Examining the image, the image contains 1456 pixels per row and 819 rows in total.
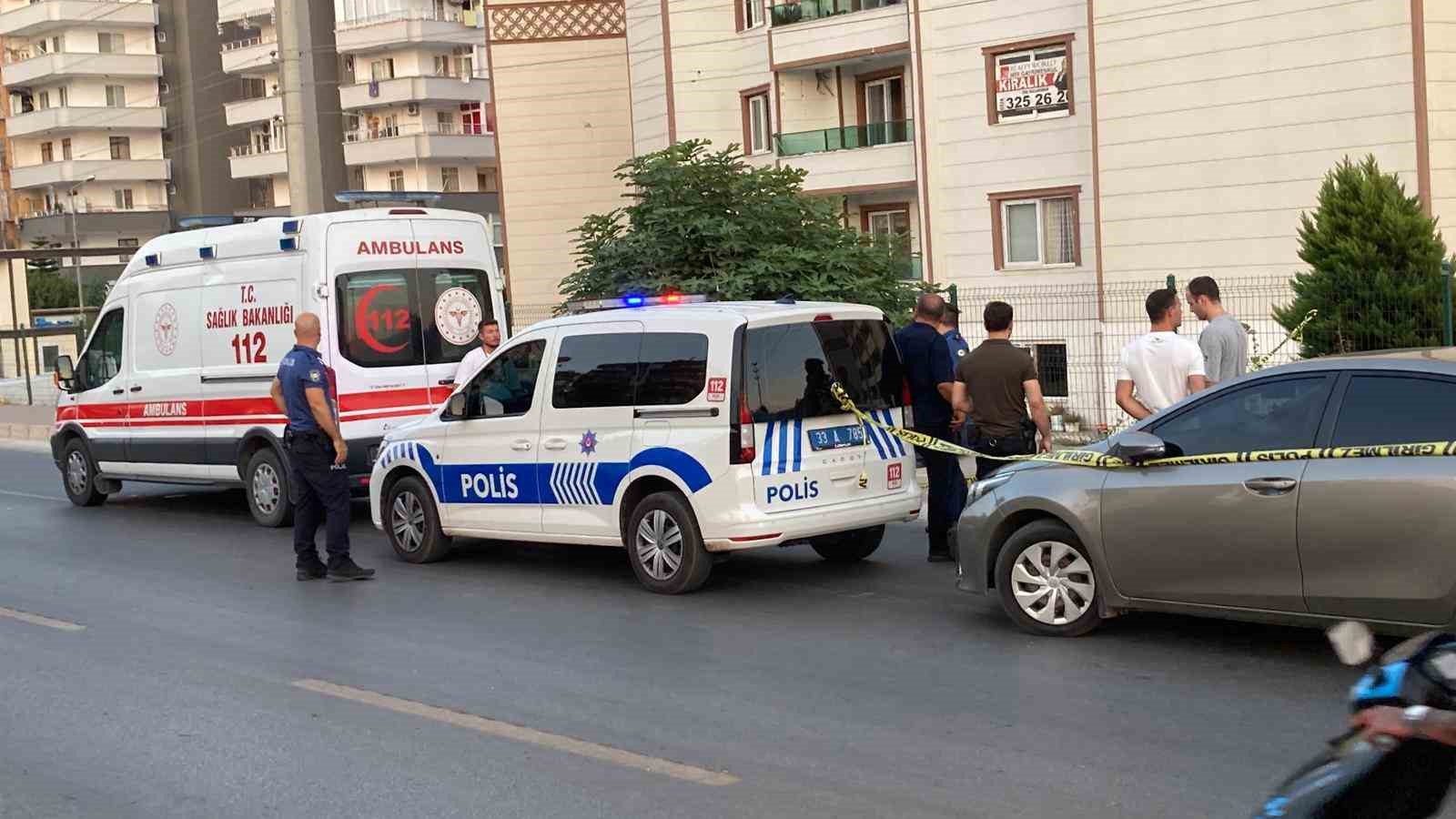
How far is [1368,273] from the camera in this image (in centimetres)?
1722

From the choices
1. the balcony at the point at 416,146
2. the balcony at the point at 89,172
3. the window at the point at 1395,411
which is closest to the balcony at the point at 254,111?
the balcony at the point at 416,146

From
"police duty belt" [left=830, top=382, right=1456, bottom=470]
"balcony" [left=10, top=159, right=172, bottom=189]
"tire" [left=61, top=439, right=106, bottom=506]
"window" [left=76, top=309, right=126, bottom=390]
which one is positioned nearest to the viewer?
"police duty belt" [left=830, top=382, right=1456, bottom=470]

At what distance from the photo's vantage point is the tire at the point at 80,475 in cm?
1633

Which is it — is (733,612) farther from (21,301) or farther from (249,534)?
(21,301)

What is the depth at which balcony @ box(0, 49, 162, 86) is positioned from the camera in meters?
74.2

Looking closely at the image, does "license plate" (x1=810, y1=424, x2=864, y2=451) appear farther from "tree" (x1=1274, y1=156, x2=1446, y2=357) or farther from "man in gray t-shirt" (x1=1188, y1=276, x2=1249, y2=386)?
"tree" (x1=1274, y1=156, x2=1446, y2=357)

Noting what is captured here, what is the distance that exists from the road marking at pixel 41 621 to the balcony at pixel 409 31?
52483mm

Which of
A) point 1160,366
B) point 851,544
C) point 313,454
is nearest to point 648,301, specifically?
point 851,544

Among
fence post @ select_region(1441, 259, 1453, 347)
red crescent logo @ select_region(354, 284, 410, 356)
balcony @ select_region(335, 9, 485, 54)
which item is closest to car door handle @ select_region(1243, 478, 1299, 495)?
red crescent logo @ select_region(354, 284, 410, 356)

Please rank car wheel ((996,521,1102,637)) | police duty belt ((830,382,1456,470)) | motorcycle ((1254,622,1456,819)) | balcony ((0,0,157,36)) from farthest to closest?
balcony ((0,0,157,36)), car wheel ((996,521,1102,637)), police duty belt ((830,382,1456,470)), motorcycle ((1254,622,1456,819))

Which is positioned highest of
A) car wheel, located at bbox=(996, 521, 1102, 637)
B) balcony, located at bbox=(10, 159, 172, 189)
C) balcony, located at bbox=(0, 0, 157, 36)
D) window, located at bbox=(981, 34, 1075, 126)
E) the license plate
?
balcony, located at bbox=(0, 0, 157, 36)

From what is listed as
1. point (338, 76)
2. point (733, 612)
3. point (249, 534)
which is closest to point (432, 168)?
point (338, 76)

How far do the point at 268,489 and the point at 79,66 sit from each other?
223 ft

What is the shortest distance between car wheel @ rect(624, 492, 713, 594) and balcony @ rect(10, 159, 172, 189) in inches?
2881
